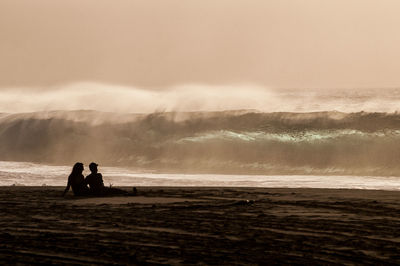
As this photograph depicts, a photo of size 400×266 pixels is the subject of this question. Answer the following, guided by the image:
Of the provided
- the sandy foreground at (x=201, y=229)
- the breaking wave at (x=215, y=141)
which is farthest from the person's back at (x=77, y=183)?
the breaking wave at (x=215, y=141)

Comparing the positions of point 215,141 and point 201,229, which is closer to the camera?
point 201,229

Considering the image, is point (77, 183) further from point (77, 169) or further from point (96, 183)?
point (96, 183)

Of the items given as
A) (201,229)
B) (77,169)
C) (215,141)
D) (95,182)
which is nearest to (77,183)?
(77,169)

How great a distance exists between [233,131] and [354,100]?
7.54m

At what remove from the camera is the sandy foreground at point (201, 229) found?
8586 mm

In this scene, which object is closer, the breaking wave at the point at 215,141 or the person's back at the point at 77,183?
the person's back at the point at 77,183

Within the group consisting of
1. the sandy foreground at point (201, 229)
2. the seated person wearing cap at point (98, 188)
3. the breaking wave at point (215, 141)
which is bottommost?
the sandy foreground at point (201, 229)

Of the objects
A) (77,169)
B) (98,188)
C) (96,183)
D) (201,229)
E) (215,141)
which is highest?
(215,141)

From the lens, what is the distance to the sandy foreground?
28.2 feet

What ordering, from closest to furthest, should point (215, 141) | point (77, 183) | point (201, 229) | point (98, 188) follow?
point (201, 229), point (98, 188), point (77, 183), point (215, 141)

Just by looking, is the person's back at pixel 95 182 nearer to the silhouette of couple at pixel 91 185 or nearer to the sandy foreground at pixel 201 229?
the silhouette of couple at pixel 91 185

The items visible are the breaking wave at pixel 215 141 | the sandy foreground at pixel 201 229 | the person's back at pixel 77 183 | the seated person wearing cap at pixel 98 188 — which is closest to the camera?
the sandy foreground at pixel 201 229

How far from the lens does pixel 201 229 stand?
11.1 m

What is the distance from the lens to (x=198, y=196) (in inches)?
Answer: 723
